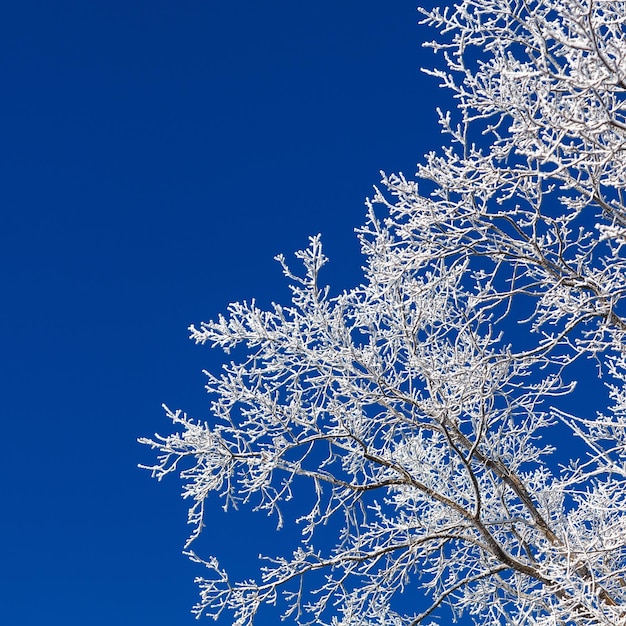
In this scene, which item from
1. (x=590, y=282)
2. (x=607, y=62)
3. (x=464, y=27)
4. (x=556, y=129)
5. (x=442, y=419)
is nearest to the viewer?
(x=607, y=62)

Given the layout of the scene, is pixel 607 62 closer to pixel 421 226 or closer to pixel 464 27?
pixel 464 27

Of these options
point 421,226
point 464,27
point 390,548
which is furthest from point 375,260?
point 390,548

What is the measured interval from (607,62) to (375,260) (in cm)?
286

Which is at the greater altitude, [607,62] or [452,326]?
[452,326]

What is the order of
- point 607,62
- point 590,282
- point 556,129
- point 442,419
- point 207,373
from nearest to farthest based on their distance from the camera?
point 607,62 < point 556,129 < point 590,282 < point 442,419 < point 207,373

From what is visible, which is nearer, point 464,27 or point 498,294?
point 464,27

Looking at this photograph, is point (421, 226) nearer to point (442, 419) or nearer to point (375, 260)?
point (375, 260)

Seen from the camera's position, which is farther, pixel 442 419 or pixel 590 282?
pixel 442 419

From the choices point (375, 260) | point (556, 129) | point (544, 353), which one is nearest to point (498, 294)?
point (544, 353)

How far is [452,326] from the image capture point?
691cm

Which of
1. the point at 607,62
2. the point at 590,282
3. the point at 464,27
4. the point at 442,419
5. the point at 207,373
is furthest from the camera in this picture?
the point at 207,373

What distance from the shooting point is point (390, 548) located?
7223 mm

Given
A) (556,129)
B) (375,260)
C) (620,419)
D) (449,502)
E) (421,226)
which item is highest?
(375,260)

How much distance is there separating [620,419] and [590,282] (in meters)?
1.05
